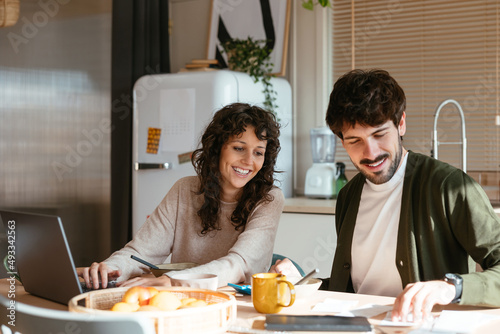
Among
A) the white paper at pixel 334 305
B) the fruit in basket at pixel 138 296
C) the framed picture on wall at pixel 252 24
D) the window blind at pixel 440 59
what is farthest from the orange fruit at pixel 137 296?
the framed picture on wall at pixel 252 24

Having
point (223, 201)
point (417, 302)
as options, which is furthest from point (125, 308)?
point (223, 201)

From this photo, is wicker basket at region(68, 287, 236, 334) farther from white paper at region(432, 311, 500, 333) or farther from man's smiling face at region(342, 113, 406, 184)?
man's smiling face at region(342, 113, 406, 184)

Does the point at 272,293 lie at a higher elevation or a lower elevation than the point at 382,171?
lower

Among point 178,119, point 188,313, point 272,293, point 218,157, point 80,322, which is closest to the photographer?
point 80,322

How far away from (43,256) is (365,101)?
0.91 meters

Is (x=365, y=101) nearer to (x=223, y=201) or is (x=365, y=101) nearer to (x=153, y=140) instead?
(x=223, y=201)

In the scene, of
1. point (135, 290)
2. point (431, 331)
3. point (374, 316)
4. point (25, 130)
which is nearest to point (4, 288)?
point (135, 290)

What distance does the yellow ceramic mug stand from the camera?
4.33 feet

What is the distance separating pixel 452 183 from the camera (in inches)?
62.8

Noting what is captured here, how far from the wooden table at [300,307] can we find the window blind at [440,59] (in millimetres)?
2142

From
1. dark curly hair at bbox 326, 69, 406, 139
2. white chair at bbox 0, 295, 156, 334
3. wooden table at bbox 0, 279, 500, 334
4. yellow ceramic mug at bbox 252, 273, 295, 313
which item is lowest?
wooden table at bbox 0, 279, 500, 334

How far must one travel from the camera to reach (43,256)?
4.61 ft

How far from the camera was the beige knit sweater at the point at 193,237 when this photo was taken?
72.5 inches

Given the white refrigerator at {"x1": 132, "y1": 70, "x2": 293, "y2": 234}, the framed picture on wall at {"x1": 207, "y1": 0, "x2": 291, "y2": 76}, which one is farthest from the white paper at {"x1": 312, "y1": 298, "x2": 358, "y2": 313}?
the framed picture on wall at {"x1": 207, "y1": 0, "x2": 291, "y2": 76}
